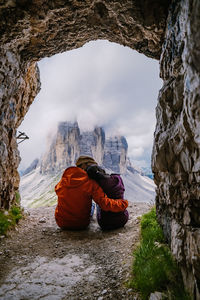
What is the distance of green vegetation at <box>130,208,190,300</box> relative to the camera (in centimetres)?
305

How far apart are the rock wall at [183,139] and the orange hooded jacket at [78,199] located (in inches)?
86.0

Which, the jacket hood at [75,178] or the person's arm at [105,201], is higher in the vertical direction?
the jacket hood at [75,178]

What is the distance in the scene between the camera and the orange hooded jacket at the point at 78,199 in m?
6.52

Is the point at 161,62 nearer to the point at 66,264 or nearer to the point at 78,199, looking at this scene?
the point at 78,199

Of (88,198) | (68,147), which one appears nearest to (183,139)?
(88,198)

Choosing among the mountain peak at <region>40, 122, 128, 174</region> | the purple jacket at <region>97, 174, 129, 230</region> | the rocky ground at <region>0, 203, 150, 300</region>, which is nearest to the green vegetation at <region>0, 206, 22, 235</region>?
the rocky ground at <region>0, 203, 150, 300</region>

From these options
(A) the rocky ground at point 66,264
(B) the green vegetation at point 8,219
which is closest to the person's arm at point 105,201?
(A) the rocky ground at point 66,264

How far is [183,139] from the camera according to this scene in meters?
3.03

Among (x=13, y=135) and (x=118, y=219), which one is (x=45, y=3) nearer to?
(x=13, y=135)

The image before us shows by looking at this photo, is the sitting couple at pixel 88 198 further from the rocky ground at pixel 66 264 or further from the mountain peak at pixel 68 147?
the mountain peak at pixel 68 147

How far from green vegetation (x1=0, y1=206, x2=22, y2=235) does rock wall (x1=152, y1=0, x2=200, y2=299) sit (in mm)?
5064

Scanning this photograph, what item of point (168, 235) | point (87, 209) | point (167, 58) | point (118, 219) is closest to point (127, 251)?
point (168, 235)

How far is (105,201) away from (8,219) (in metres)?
3.74

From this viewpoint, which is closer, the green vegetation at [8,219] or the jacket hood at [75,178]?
the green vegetation at [8,219]
